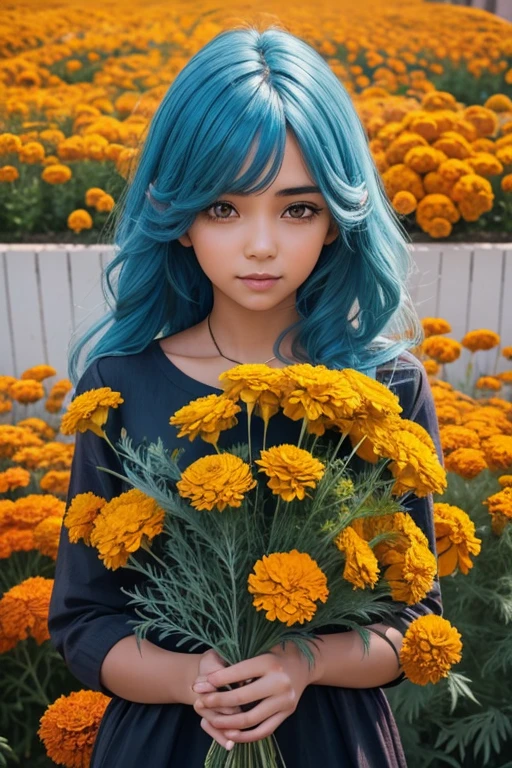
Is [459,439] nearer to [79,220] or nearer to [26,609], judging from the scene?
[26,609]

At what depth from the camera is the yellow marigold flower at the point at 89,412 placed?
3.84 ft

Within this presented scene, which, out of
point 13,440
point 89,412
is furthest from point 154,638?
point 13,440

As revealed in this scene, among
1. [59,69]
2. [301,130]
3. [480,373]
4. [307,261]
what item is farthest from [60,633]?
[59,69]

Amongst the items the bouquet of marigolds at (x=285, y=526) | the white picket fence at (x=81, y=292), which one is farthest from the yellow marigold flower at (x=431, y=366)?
the bouquet of marigolds at (x=285, y=526)

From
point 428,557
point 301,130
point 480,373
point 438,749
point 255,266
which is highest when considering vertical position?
point 301,130

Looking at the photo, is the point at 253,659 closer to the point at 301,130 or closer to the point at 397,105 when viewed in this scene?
the point at 301,130

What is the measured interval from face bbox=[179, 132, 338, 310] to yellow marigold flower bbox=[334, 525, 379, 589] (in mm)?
367

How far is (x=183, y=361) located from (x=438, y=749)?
3.97 feet

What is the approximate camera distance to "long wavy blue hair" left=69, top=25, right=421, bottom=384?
48.0 inches

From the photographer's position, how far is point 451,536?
139cm

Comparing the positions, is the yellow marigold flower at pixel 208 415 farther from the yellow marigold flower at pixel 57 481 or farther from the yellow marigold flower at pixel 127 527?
the yellow marigold flower at pixel 57 481

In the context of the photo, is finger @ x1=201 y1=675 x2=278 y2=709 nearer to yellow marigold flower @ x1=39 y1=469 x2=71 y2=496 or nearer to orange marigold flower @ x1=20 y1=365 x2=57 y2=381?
yellow marigold flower @ x1=39 y1=469 x2=71 y2=496

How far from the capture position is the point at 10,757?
207 centimetres

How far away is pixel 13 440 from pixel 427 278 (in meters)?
1.56
